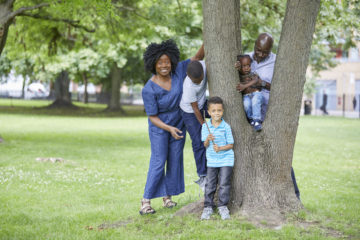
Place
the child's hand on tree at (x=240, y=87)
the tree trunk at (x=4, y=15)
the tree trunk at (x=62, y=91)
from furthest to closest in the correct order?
the tree trunk at (x=62, y=91) < the tree trunk at (x=4, y=15) < the child's hand on tree at (x=240, y=87)

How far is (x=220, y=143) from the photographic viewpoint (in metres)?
5.45

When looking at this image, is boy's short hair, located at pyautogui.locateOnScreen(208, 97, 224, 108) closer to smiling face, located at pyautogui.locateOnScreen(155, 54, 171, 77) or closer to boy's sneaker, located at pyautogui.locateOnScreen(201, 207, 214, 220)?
smiling face, located at pyautogui.locateOnScreen(155, 54, 171, 77)

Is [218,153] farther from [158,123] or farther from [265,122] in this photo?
[158,123]

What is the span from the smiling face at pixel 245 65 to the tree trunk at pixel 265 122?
96 millimetres

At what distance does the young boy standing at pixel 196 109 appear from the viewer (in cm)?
556

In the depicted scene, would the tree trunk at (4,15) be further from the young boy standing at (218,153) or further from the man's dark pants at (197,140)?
the young boy standing at (218,153)

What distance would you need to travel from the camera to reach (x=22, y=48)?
65.5 ft

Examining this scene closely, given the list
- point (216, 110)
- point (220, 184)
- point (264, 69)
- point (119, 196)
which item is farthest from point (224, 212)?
point (119, 196)

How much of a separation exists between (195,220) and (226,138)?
3.31 ft

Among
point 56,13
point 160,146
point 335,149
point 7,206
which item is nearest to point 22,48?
point 56,13

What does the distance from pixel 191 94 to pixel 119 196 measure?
295 cm

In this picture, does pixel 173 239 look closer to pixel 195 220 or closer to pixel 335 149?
pixel 195 220

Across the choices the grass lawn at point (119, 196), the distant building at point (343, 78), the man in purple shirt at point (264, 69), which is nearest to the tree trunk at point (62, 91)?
the grass lawn at point (119, 196)

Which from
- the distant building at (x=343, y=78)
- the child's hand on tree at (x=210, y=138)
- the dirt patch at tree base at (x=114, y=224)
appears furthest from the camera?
the distant building at (x=343, y=78)
